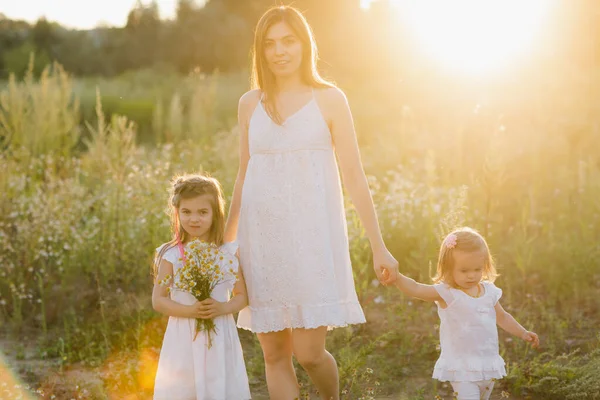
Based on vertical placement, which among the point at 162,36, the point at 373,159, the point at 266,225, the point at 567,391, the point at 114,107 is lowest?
the point at 567,391

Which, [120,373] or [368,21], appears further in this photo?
[368,21]

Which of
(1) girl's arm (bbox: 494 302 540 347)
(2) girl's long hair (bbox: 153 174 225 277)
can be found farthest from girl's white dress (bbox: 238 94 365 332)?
(1) girl's arm (bbox: 494 302 540 347)

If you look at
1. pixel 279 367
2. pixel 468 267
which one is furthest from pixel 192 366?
pixel 468 267

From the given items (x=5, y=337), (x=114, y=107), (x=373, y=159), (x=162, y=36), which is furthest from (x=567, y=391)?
(x=162, y=36)

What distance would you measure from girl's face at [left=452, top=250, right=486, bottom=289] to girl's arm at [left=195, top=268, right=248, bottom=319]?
970 mm

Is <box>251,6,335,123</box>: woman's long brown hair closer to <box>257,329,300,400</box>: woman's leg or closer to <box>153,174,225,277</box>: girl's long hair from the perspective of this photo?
<box>153,174,225,277</box>: girl's long hair

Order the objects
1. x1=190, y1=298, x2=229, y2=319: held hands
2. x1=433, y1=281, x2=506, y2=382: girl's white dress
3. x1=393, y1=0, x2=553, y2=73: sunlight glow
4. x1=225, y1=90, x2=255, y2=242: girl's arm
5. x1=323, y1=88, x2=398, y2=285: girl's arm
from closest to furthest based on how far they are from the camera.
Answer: x1=190, y1=298, x2=229, y2=319: held hands → x1=433, y1=281, x2=506, y2=382: girl's white dress → x1=323, y1=88, x2=398, y2=285: girl's arm → x1=225, y1=90, x2=255, y2=242: girl's arm → x1=393, y1=0, x2=553, y2=73: sunlight glow

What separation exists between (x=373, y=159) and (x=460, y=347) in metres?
6.59

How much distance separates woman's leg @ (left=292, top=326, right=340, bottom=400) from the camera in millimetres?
3531

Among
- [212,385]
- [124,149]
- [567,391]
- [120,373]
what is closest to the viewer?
[212,385]

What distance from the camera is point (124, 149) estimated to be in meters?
7.16

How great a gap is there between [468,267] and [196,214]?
1248 millimetres

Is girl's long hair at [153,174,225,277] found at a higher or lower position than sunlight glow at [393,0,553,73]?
lower

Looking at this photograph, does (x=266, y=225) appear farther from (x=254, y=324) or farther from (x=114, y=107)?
(x=114, y=107)
